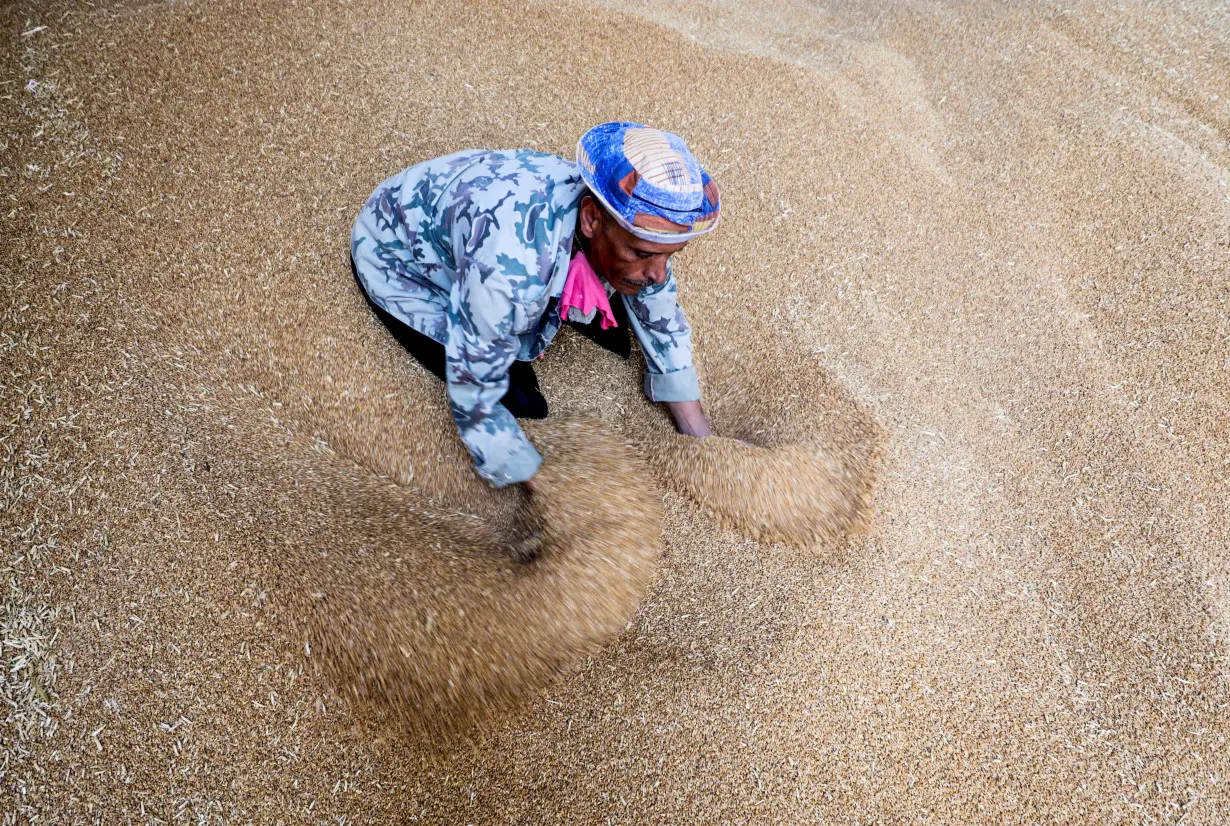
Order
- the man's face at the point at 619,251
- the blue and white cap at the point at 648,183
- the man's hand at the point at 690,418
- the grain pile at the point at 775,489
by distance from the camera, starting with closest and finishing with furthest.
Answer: the blue and white cap at the point at 648,183 → the man's face at the point at 619,251 → the grain pile at the point at 775,489 → the man's hand at the point at 690,418

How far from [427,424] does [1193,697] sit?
5.21 feet

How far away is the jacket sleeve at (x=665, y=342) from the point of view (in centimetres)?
158

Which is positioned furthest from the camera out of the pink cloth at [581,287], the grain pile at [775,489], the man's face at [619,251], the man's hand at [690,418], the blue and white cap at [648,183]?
the man's hand at [690,418]

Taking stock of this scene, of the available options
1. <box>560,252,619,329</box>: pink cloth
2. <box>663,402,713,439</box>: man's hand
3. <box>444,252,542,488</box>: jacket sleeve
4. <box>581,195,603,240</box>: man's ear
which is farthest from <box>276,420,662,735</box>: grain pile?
<box>581,195,603,240</box>: man's ear

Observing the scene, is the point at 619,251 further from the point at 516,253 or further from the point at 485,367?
the point at 485,367

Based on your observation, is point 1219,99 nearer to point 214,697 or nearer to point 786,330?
point 786,330

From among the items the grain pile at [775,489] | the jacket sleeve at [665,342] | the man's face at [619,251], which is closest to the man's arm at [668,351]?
the jacket sleeve at [665,342]

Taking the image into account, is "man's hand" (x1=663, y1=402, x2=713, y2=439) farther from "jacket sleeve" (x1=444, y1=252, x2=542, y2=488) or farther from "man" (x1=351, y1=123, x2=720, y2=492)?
"jacket sleeve" (x1=444, y1=252, x2=542, y2=488)

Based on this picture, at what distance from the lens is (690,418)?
1653 mm

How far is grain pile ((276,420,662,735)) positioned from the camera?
1257 mm

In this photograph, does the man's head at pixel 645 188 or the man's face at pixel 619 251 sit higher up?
the man's head at pixel 645 188

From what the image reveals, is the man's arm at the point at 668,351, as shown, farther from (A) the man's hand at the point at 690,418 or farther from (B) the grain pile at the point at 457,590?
(B) the grain pile at the point at 457,590

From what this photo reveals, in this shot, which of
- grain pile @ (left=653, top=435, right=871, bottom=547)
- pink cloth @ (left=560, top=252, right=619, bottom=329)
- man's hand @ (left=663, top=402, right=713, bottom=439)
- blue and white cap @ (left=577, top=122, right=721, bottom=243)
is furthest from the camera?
man's hand @ (left=663, top=402, right=713, bottom=439)

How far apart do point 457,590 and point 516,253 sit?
24.4 inches
